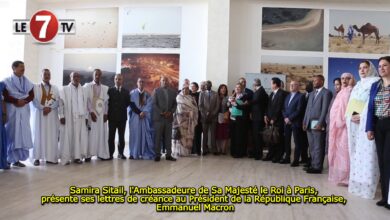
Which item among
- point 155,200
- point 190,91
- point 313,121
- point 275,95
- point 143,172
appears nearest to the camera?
point 155,200

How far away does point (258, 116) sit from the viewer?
7023mm

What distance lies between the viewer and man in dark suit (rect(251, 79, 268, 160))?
702 centimetres

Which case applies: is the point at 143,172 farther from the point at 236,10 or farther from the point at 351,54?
the point at 351,54

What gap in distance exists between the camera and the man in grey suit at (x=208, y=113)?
7559mm

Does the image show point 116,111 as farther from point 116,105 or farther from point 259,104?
point 259,104

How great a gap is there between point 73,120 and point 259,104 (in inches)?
144

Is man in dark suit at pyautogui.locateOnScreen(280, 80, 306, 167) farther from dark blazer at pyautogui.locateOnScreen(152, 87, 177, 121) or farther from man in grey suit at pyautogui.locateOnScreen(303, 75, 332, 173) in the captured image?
dark blazer at pyautogui.locateOnScreen(152, 87, 177, 121)

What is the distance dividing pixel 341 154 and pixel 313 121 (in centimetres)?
89

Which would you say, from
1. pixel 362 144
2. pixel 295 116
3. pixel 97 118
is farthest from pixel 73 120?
pixel 362 144

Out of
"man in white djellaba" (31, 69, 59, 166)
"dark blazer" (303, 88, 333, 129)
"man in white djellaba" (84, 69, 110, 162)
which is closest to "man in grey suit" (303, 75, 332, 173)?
"dark blazer" (303, 88, 333, 129)

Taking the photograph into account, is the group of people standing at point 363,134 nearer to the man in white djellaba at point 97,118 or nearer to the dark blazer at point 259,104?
the dark blazer at point 259,104

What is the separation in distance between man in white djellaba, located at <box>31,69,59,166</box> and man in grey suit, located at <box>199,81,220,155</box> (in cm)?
317

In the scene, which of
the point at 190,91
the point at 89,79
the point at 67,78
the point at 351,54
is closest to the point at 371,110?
the point at 190,91

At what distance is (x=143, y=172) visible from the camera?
4.98 metres
